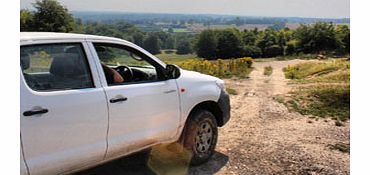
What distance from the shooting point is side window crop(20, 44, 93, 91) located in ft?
10.7

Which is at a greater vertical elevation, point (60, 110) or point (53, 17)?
point (53, 17)

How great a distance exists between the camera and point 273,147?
6199mm

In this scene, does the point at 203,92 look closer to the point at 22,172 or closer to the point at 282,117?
the point at 22,172

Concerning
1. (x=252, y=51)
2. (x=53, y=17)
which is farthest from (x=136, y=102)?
(x=252, y=51)

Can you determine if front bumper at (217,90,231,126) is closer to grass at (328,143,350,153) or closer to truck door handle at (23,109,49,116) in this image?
grass at (328,143,350,153)

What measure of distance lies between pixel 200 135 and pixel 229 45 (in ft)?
213

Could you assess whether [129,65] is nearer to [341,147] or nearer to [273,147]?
[273,147]

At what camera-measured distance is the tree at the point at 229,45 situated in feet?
220

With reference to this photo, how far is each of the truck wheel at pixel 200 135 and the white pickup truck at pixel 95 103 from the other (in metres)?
0.01

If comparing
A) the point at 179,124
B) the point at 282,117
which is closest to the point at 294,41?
the point at 282,117

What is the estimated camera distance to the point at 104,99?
3686 millimetres

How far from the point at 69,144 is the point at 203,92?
208 centimetres

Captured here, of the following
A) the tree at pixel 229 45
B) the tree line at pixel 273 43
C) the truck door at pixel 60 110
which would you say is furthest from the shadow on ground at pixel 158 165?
the tree at pixel 229 45

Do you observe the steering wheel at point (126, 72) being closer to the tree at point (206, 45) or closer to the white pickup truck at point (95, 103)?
the white pickup truck at point (95, 103)
